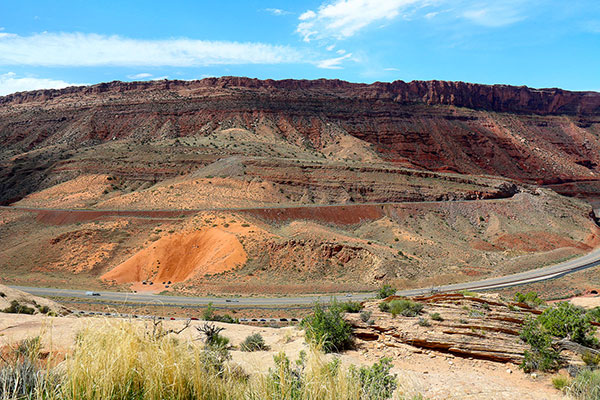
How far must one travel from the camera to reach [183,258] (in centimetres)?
4362

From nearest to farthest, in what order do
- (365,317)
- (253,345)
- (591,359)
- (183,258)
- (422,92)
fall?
(591,359), (253,345), (365,317), (183,258), (422,92)

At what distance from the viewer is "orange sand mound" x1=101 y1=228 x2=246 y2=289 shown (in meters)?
Result: 40.5

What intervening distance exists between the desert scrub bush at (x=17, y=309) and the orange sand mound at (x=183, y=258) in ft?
71.9

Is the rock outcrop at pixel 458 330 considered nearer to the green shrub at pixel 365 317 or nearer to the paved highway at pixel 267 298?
the green shrub at pixel 365 317

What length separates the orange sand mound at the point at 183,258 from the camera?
1594 inches

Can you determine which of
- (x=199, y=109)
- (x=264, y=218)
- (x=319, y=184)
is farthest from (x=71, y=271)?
(x=199, y=109)

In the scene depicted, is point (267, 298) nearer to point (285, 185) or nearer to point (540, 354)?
point (540, 354)

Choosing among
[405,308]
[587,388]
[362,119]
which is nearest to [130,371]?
[587,388]

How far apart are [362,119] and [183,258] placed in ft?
273

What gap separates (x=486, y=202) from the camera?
6338cm

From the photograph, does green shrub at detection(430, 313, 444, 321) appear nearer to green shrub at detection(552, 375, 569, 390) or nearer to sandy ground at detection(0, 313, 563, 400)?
sandy ground at detection(0, 313, 563, 400)

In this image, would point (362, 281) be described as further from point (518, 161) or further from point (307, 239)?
point (518, 161)

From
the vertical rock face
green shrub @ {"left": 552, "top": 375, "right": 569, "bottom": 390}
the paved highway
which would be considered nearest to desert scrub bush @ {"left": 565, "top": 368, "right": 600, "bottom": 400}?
green shrub @ {"left": 552, "top": 375, "right": 569, "bottom": 390}

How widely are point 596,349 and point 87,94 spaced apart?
14007 centimetres
